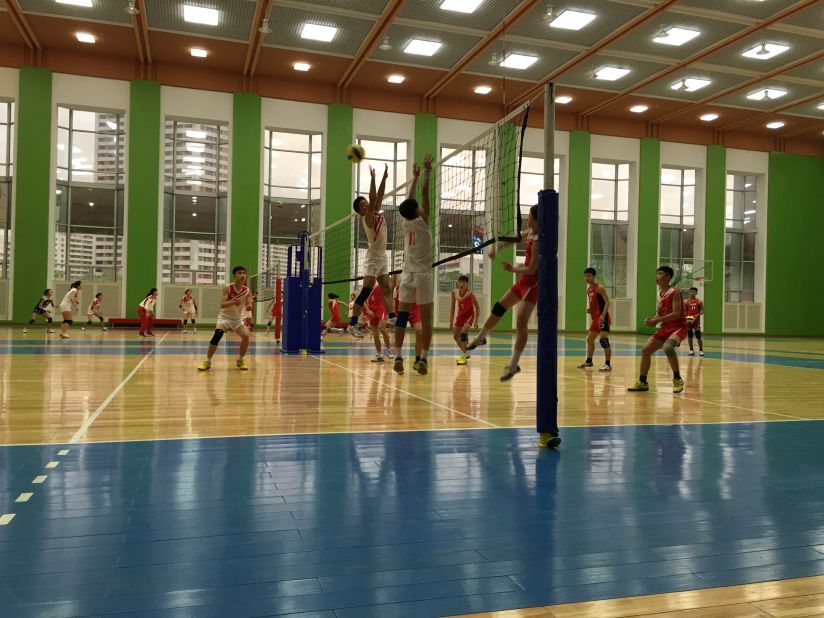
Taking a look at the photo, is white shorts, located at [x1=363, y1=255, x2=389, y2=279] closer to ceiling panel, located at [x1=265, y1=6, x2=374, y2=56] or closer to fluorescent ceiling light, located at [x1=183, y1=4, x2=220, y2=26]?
ceiling panel, located at [x1=265, y1=6, x2=374, y2=56]

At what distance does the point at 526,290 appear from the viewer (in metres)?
6.10

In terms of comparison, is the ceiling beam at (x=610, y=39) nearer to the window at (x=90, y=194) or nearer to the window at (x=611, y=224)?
the window at (x=611, y=224)

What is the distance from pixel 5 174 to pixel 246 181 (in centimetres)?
Answer: 791

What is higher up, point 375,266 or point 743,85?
point 743,85

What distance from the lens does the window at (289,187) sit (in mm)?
24844

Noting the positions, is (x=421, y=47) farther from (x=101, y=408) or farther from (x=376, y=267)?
(x=101, y=408)

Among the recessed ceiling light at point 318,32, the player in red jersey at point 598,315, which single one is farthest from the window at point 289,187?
the player in red jersey at point 598,315

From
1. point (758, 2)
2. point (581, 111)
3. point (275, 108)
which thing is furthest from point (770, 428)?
point (581, 111)

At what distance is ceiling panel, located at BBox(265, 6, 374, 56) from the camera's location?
1830cm

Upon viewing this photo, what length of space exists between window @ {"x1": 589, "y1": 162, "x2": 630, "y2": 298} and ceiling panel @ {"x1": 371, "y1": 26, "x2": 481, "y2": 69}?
1002 cm

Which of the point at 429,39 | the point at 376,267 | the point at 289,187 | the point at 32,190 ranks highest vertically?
the point at 429,39

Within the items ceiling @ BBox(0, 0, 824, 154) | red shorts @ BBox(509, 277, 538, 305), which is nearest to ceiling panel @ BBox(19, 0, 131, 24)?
ceiling @ BBox(0, 0, 824, 154)

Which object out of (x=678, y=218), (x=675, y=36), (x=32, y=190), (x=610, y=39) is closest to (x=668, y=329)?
(x=610, y=39)

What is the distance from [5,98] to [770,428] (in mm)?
24014
